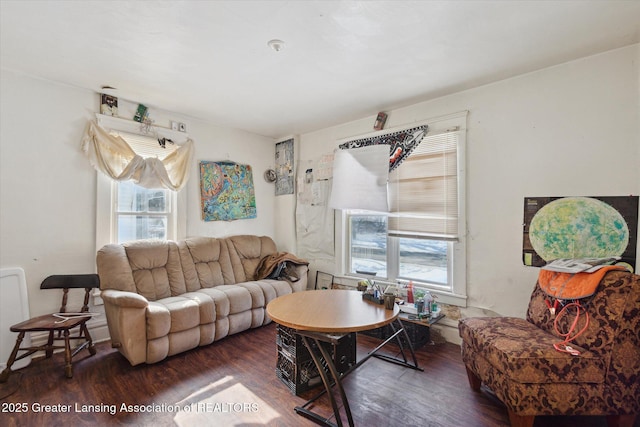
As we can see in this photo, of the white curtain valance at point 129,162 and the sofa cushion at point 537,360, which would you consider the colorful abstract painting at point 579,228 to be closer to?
the sofa cushion at point 537,360

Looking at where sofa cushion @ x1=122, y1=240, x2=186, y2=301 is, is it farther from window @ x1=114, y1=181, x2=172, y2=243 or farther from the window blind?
the window blind

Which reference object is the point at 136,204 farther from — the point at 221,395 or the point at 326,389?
the point at 326,389

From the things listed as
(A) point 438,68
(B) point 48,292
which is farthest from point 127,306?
(A) point 438,68

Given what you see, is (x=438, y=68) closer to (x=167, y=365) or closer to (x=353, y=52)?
(x=353, y=52)

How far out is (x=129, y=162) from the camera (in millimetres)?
3205

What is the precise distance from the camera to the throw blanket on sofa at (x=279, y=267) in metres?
3.88

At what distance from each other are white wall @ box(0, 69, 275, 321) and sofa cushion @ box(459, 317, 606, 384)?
12.2 feet

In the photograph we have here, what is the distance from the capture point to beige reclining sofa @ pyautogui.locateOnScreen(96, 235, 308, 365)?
2.54m

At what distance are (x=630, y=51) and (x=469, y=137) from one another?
47.3 inches

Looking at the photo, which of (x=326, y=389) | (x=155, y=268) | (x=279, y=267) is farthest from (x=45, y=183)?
(x=326, y=389)

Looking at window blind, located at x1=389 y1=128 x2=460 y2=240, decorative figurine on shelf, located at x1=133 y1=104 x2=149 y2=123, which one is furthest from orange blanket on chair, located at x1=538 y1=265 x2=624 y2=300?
decorative figurine on shelf, located at x1=133 y1=104 x2=149 y2=123

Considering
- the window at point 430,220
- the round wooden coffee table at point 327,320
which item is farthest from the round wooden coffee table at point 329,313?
the window at point 430,220

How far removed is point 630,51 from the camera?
2.18 m

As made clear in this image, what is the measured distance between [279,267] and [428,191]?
6.86ft
